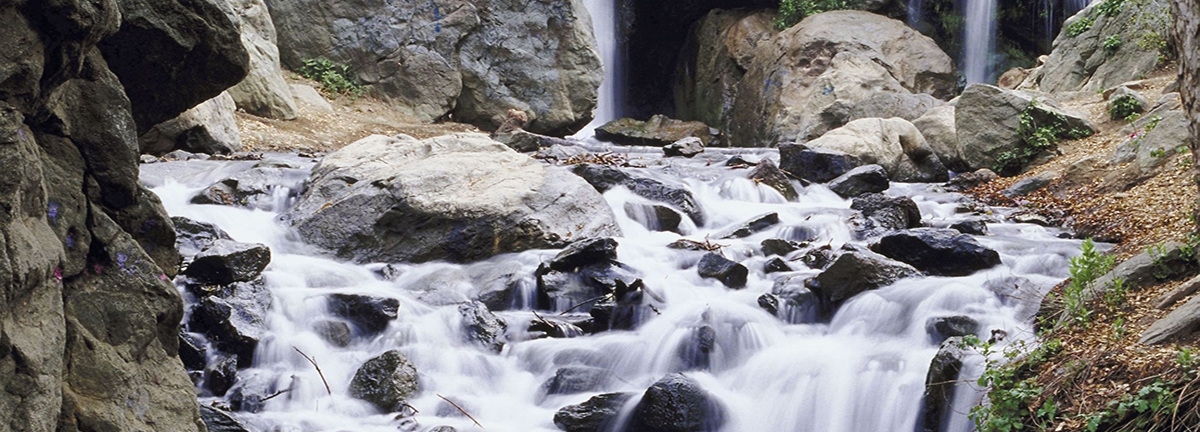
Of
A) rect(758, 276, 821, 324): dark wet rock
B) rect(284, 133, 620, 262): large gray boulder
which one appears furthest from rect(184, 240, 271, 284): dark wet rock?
rect(758, 276, 821, 324): dark wet rock

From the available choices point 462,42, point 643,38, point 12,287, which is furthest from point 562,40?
point 12,287

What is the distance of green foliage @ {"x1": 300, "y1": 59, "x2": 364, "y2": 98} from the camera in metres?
18.6

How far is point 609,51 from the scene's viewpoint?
2541 centimetres

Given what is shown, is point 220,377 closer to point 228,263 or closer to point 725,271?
point 228,263

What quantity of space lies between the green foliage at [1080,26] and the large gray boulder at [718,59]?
7.08m

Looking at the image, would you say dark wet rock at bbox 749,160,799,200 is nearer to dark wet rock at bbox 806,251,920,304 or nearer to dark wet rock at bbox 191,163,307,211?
dark wet rock at bbox 806,251,920,304

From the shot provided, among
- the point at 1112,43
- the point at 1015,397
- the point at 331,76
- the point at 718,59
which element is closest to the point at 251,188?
the point at 1015,397

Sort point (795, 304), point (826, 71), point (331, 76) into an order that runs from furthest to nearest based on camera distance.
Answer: point (826, 71) → point (331, 76) → point (795, 304)

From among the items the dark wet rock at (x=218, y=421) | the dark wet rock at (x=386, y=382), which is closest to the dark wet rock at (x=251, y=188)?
the dark wet rock at (x=386, y=382)

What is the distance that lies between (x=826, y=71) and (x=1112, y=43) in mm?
5734

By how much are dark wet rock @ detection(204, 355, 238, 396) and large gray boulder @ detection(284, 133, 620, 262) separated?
7.88 feet

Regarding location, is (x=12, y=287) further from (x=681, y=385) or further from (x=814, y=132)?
(x=814, y=132)

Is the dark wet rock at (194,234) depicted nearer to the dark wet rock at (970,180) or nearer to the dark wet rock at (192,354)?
the dark wet rock at (192,354)

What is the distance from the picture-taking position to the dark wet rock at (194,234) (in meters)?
6.91
